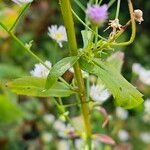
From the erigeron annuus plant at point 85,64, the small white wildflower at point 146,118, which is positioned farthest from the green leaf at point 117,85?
the small white wildflower at point 146,118

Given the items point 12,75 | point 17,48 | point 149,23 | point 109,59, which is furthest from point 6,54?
point 109,59

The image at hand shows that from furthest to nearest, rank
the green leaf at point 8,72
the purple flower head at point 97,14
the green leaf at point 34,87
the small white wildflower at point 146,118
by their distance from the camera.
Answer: the small white wildflower at point 146,118 < the green leaf at point 8,72 < the green leaf at point 34,87 < the purple flower head at point 97,14

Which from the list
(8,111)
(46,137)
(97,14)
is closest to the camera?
(97,14)

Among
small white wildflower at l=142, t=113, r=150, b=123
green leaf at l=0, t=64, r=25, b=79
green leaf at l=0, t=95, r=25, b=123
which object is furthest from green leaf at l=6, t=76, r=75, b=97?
small white wildflower at l=142, t=113, r=150, b=123

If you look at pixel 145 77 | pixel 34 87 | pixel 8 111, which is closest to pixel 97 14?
pixel 34 87

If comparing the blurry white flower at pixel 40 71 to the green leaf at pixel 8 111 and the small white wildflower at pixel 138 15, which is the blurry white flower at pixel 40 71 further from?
the green leaf at pixel 8 111

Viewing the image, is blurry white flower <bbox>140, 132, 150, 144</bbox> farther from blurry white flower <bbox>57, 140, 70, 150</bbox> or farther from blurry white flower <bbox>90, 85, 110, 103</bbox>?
blurry white flower <bbox>90, 85, 110, 103</bbox>

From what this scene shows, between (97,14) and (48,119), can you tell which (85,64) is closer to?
(97,14)
